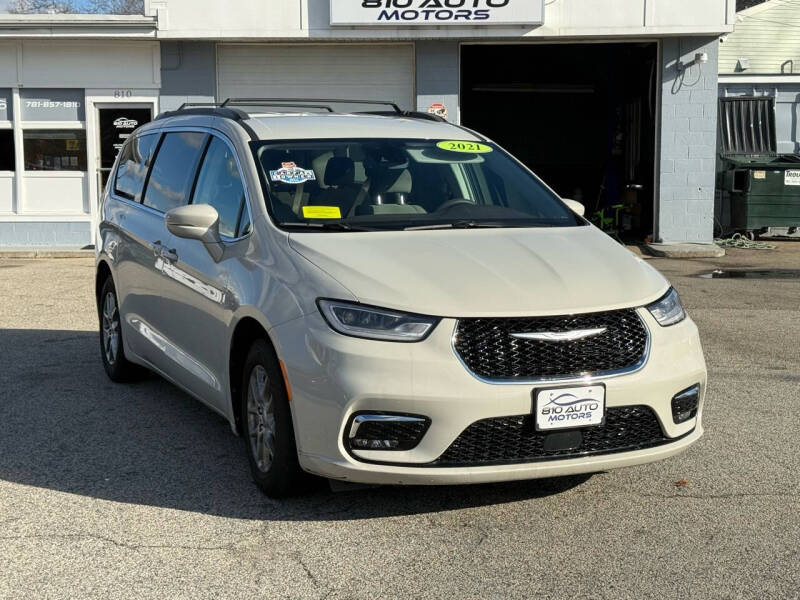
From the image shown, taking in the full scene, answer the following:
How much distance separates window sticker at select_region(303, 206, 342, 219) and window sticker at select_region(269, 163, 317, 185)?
0.22 m

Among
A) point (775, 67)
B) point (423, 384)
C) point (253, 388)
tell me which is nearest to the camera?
point (423, 384)

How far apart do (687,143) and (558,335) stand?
15082 mm

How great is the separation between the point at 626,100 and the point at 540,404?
1994cm

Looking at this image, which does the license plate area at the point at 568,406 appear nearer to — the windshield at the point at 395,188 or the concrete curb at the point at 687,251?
the windshield at the point at 395,188

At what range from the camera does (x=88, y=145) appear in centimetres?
1872

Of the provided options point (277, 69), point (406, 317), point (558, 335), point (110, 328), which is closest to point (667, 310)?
point (558, 335)

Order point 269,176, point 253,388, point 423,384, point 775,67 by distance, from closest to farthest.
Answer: point 423,384
point 253,388
point 269,176
point 775,67

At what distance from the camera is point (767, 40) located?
2495 cm

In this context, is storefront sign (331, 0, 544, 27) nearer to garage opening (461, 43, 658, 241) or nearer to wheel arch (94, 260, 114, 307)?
garage opening (461, 43, 658, 241)

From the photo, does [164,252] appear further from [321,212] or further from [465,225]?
[465,225]

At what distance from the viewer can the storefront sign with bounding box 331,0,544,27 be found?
1761cm

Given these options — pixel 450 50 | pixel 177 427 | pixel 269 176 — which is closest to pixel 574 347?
pixel 269 176

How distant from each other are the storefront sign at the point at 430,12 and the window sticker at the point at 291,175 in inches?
501

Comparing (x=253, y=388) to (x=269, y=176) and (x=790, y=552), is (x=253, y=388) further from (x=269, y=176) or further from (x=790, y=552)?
(x=790, y=552)
